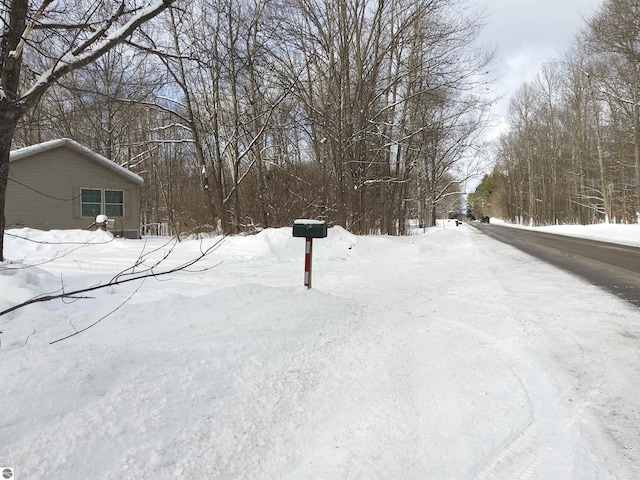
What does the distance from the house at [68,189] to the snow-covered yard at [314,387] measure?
48.2 feet

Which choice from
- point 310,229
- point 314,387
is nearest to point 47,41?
point 310,229

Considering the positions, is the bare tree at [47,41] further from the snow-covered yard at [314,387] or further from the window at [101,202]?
the window at [101,202]

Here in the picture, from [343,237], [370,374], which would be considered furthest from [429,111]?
[370,374]

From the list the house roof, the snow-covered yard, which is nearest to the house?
the house roof

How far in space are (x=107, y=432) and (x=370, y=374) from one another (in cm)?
180

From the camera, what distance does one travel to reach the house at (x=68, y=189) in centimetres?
1762

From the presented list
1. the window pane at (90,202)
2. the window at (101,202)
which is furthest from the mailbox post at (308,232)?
the window pane at (90,202)

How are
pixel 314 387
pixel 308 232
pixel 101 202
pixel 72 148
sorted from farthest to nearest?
pixel 101 202 < pixel 72 148 < pixel 308 232 < pixel 314 387

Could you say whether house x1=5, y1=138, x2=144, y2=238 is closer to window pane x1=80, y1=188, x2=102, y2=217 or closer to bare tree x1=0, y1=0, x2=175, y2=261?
window pane x1=80, y1=188, x2=102, y2=217

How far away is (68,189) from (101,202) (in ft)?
5.04

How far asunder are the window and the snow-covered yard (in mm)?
16120

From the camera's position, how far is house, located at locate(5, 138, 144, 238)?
57.8 ft

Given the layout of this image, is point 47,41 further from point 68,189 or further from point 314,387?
point 68,189

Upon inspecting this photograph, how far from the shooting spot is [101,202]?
797 inches
